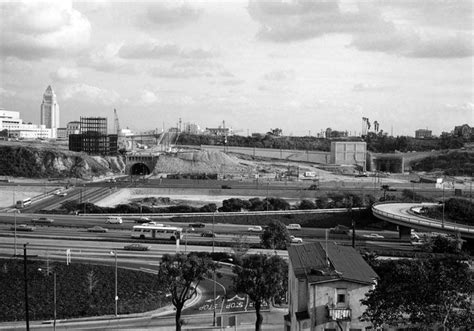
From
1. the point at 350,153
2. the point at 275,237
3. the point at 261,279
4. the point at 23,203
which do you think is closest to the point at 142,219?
the point at 23,203

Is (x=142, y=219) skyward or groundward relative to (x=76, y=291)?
skyward

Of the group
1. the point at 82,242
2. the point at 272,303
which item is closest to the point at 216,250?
the point at 82,242

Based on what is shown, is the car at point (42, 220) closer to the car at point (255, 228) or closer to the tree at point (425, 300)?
the car at point (255, 228)

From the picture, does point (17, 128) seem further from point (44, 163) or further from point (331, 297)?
point (331, 297)

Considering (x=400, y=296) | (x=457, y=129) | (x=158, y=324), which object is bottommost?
(x=158, y=324)

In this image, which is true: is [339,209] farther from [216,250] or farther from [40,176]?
[40,176]

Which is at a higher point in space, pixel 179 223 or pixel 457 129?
pixel 457 129
